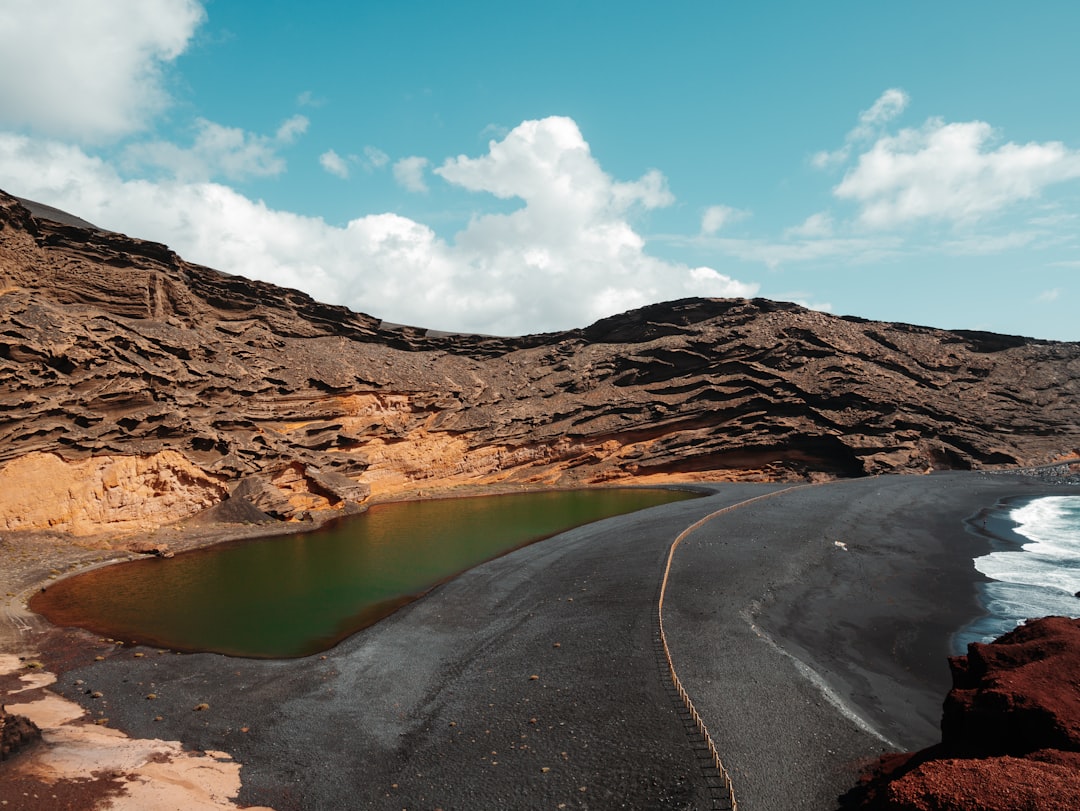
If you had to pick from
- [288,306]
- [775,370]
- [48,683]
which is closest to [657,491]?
[775,370]

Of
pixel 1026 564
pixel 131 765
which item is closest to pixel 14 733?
pixel 131 765

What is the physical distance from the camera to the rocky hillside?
106 feet

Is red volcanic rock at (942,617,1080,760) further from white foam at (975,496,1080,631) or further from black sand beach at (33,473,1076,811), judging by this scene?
white foam at (975,496,1080,631)

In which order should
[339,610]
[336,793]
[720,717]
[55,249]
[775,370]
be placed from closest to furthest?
[336,793]
[720,717]
[339,610]
[55,249]
[775,370]

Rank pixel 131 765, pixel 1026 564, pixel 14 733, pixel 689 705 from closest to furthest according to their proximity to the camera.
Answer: pixel 14 733 → pixel 131 765 → pixel 689 705 → pixel 1026 564

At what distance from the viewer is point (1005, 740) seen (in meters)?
Answer: 7.79

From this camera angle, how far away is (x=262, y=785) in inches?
429

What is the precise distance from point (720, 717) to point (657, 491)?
39.1m

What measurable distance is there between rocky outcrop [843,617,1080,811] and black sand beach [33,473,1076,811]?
244 centimetres

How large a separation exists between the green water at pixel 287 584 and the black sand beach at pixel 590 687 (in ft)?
5.55

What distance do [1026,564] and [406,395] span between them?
4449cm

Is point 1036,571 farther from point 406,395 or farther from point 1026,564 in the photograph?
point 406,395

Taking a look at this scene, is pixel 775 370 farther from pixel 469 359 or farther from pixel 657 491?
pixel 469 359

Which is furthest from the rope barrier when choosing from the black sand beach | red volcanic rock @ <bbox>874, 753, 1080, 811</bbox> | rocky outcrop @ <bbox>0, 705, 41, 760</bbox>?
rocky outcrop @ <bbox>0, 705, 41, 760</bbox>
